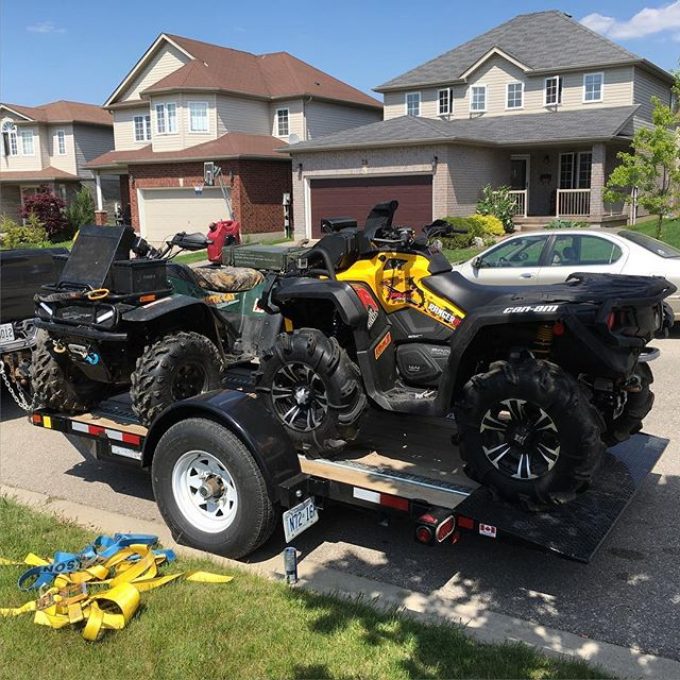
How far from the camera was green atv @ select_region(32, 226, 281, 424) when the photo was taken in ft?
17.8

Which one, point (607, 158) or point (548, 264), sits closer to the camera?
point (548, 264)

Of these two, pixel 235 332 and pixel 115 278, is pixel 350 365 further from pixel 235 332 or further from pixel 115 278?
pixel 235 332

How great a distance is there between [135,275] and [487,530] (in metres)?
3.27

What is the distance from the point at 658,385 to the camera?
8289 mm

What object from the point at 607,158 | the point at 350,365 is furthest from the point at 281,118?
the point at 350,365

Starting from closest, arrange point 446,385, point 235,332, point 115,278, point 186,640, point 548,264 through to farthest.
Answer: point 186,640 < point 446,385 < point 115,278 < point 235,332 < point 548,264

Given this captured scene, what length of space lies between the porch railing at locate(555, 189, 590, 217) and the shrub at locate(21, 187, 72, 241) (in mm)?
23546

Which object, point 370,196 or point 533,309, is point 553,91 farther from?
point 533,309

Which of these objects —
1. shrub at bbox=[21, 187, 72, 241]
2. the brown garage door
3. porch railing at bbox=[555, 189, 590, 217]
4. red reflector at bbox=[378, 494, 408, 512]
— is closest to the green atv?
red reflector at bbox=[378, 494, 408, 512]

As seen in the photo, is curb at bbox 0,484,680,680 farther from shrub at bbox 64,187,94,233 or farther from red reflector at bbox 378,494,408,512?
shrub at bbox 64,187,94,233

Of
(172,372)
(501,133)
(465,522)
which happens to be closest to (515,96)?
(501,133)

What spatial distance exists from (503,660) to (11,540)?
3212mm

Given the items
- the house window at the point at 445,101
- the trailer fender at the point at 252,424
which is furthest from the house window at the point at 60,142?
the trailer fender at the point at 252,424

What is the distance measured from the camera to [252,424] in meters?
4.45
